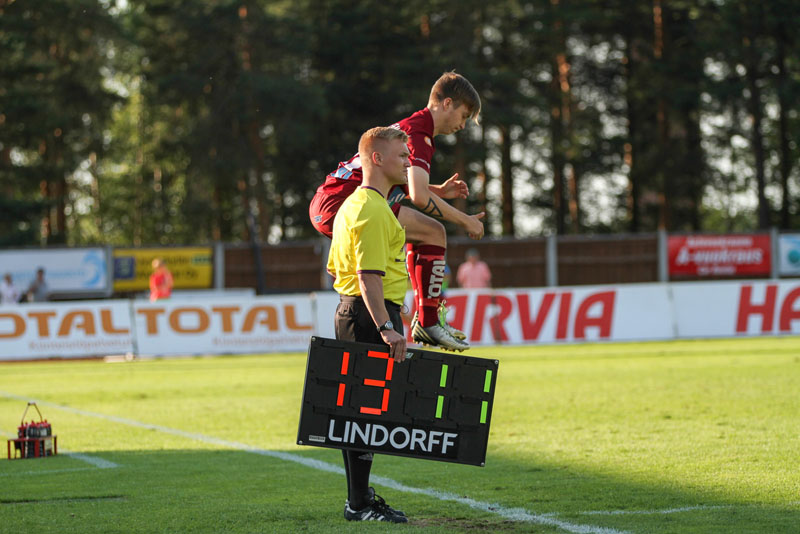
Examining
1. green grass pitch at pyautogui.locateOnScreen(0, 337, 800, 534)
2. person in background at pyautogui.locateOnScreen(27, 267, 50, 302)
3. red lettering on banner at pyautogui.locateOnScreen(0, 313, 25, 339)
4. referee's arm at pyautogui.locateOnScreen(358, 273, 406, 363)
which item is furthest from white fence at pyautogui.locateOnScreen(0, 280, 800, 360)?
referee's arm at pyautogui.locateOnScreen(358, 273, 406, 363)

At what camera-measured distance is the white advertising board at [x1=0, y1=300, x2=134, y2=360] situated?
23.4m

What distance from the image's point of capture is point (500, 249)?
39531 millimetres

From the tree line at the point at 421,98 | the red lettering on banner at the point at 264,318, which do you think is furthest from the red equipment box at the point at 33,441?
the tree line at the point at 421,98

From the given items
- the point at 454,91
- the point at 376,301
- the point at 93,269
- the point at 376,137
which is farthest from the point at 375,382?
the point at 93,269

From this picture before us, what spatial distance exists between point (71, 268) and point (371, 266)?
104ft

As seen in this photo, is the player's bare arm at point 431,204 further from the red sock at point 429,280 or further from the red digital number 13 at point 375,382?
the red digital number 13 at point 375,382

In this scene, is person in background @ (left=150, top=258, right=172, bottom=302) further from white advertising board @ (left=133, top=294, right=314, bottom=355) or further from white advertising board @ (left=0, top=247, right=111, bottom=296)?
white advertising board @ (left=0, top=247, right=111, bottom=296)

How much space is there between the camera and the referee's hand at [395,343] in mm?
6359

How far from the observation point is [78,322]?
2375 cm

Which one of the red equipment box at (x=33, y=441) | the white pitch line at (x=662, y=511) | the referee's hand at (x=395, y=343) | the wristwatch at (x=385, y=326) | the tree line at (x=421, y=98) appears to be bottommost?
the red equipment box at (x=33, y=441)

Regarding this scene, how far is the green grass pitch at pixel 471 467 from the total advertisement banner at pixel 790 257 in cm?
2137

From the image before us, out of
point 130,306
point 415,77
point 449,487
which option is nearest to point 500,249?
point 415,77

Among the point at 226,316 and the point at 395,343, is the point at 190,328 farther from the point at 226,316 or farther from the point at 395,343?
the point at 395,343

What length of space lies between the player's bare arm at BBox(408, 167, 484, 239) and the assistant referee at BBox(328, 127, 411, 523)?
2.22 ft
